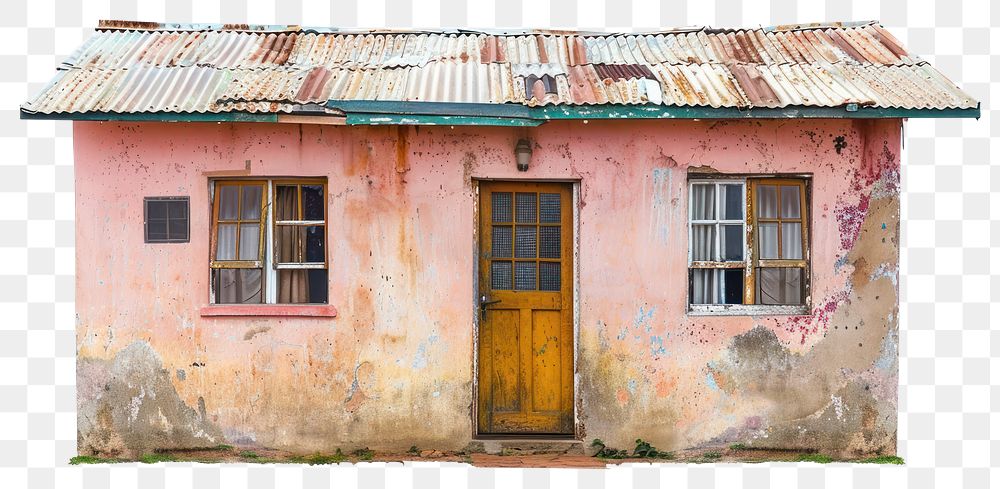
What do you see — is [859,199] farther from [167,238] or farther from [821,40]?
[167,238]

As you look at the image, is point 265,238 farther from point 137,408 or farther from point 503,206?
point 503,206

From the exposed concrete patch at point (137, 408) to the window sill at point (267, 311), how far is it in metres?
0.68

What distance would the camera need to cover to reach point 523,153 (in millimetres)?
8242

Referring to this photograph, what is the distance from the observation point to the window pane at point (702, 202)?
335 inches

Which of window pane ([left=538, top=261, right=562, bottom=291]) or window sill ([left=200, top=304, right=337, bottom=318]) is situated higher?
window pane ([left=538, top=261, right=562, bottom=291])

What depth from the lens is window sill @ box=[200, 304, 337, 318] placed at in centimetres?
838

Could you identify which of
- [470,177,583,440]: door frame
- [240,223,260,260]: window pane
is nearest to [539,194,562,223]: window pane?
[470,177,583,440]: door frame

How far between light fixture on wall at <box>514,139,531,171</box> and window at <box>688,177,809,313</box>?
1563mm

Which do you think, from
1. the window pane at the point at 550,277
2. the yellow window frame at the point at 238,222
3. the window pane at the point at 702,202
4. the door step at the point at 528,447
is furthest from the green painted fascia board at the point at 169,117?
the window pane at the point at 702,202

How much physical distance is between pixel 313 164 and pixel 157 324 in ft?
6.76

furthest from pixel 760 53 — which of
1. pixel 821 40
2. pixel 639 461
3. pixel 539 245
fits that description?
pixel 639 461

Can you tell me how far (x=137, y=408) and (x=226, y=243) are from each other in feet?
5.62

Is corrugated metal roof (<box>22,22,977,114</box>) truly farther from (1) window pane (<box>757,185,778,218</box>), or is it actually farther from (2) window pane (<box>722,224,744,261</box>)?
(2) window pane (<box>722,224,744,261</box>)

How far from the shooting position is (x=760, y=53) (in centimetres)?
895
